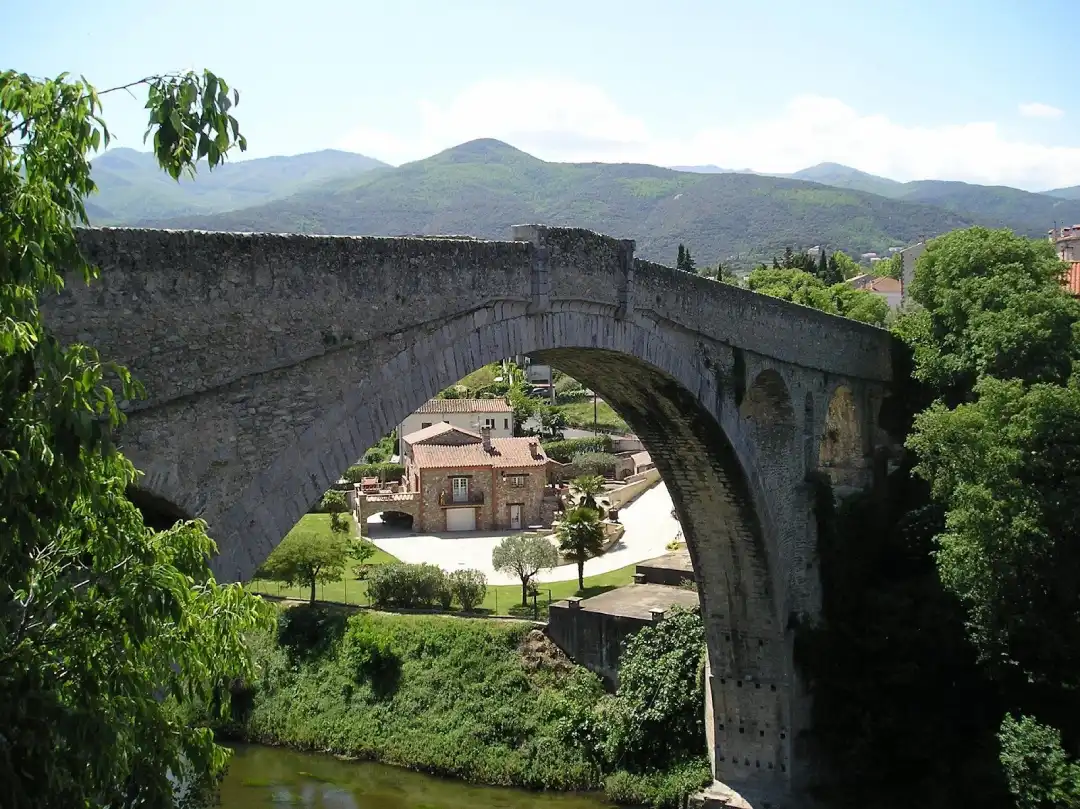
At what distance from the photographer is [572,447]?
152 ft

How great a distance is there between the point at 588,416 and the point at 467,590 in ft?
98.5

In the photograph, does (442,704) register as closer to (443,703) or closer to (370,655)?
(443,703)

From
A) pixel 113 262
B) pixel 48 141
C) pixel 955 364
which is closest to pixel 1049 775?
pixel 955 364

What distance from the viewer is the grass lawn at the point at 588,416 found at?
174ft

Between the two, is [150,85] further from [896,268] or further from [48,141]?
[896,268]

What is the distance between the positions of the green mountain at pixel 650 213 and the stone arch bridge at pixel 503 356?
116 metres

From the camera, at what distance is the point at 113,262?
665 centimetres

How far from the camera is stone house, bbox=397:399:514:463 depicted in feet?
149

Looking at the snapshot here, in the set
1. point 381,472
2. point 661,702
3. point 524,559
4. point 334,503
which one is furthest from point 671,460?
point 381,472

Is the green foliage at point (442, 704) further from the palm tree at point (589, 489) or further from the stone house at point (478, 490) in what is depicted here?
the stone house at point (478, 490)

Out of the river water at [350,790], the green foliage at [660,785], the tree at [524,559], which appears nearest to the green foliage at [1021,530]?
the green foliage at [660,785]

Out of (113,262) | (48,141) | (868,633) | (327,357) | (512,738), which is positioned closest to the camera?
(48,141)

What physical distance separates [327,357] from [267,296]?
→ 85cm

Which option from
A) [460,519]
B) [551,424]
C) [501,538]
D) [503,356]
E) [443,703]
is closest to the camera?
[503,356]
